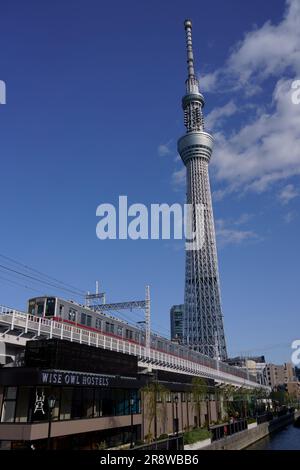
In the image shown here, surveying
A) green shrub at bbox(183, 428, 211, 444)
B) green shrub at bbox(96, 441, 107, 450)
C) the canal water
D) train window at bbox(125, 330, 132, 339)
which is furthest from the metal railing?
the canal water

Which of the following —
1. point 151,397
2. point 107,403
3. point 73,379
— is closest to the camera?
point 73,379

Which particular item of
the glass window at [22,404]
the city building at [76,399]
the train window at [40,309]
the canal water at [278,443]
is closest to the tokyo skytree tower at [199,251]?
A: the canal water at [278,443]

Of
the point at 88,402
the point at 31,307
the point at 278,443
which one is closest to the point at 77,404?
the point at 88,402

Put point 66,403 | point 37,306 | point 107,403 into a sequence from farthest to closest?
point 37,306, point 107,403, point 66,403

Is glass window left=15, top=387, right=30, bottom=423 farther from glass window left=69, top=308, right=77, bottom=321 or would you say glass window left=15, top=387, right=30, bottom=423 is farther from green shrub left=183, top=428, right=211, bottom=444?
green shrub left=183, top=428, right=211, bottom=444

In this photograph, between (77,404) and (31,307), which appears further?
(31,307)

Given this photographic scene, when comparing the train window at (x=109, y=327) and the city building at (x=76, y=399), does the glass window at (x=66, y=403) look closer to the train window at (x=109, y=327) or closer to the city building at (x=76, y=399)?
the city building at (x=76, y=399)

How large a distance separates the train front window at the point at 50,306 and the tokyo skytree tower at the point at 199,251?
127 meters

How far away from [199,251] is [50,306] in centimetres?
13607

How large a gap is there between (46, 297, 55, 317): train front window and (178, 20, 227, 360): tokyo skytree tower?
415ft

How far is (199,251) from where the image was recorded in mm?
173250

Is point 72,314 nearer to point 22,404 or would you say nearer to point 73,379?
point 73,379

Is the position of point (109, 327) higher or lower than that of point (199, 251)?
lower
